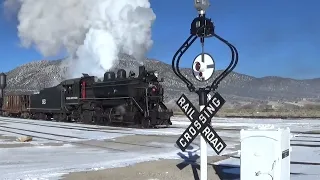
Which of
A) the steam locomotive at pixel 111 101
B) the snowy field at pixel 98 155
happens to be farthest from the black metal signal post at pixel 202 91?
the steam locomotive at pixel 111 101

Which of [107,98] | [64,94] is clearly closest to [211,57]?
[107,98]

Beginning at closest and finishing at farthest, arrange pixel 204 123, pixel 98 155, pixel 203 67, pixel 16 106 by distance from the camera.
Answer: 1. pixel 204 123
2. pixel 203 67
3. pixel 98 155
4. pixel 16 106

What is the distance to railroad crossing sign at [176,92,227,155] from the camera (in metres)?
6.46

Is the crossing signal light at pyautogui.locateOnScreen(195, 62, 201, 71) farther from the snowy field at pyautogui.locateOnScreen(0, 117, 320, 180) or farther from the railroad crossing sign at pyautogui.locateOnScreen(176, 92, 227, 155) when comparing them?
the snowy field at pyautogui.locateOnScreen(0, 117, 320, 180)

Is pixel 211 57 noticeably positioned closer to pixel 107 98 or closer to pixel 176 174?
pixel 176 174

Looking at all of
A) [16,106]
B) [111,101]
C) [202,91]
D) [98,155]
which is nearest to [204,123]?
[202,91]

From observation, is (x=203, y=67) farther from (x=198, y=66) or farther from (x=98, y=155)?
(x=98, y=155)

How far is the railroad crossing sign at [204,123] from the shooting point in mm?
6465

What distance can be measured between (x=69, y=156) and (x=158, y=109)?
1466 centimetres

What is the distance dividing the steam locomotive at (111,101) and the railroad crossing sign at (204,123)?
760 inches

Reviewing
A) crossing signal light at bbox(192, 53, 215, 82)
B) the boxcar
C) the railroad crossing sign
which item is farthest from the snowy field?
the boxcar

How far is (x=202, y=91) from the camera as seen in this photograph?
6863mm

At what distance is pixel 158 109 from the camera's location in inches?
1066

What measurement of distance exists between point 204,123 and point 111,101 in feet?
75.1
